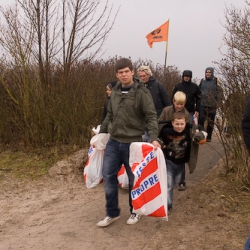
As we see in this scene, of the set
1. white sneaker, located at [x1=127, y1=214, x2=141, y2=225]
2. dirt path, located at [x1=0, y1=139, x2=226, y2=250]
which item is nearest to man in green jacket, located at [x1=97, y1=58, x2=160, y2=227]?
white sneaker, located at [x1=127, y1=214, x2=141, y2=225]

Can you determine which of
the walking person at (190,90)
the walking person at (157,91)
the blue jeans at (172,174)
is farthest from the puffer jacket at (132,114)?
the walking person at (190,90)

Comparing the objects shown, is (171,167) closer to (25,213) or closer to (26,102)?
(25,213)

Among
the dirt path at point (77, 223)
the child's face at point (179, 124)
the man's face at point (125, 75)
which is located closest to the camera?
the dirt path at point (77, 223)

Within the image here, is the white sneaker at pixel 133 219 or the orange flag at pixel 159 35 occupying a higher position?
the orange flag at pixel 159 35

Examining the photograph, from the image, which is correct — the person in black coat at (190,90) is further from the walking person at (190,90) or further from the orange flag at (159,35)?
the orange flag at (159,35)

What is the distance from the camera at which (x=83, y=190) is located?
19.0 feet

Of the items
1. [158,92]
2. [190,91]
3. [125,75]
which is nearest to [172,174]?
[125,75]

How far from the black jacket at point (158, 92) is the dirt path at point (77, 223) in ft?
4.41

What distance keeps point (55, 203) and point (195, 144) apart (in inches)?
86.9

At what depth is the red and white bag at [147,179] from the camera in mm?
3918

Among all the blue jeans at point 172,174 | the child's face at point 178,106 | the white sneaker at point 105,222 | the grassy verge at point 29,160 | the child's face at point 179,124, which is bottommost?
the grassy verge at point 29,160

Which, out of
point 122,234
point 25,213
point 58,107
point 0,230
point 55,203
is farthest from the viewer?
point 58,107

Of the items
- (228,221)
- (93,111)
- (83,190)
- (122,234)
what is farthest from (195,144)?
(93,111)

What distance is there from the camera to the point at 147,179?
3951 mm
